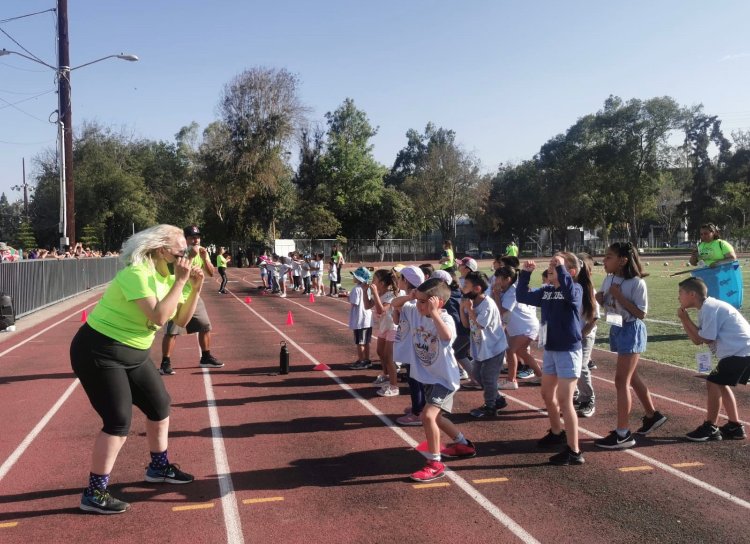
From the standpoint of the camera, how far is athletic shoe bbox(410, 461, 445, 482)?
4703 mm

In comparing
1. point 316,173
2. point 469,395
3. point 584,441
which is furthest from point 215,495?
point 316,173

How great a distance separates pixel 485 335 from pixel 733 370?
7.53ft

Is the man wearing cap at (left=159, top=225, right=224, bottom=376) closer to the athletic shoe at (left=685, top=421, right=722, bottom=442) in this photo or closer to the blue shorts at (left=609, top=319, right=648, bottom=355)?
the blue shorts at (left=609, top=319, right=648, bottom=355)

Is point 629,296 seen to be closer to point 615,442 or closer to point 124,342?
point 615,442

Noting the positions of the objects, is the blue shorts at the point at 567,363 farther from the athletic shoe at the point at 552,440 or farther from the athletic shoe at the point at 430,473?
the athletic shoe at the point at 430,473

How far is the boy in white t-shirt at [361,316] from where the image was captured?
8867 millimetres

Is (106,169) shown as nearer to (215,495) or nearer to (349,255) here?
(349,255)

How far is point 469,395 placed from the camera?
7508mm

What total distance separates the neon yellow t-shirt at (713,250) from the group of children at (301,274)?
50.4ft

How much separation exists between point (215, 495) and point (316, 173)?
62.3 metres

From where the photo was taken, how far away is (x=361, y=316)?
902cm

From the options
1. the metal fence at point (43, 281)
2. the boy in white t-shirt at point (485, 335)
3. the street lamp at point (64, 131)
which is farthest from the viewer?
the street lamp at point (64, 131)

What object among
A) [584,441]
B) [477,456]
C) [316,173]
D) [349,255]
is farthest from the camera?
[316,173]

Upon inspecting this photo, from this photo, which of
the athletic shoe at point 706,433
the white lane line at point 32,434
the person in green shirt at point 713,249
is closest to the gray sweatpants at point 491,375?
the athletic shoe at point 706,433
